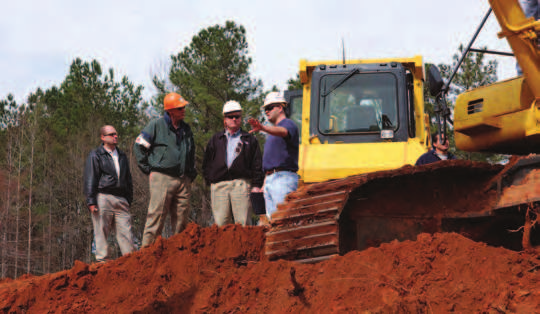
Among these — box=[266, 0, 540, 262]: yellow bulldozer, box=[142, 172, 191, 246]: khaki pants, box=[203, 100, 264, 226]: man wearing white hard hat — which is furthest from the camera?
box=[203, 100, 264, 226]: man wearing white hard hat

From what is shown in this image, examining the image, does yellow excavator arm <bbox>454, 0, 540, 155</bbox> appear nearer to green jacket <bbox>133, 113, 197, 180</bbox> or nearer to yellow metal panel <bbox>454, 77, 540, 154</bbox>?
yellow metal panel <bbox>454, 77, 540, 154</bbox>

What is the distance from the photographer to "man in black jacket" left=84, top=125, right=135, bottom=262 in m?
8.55

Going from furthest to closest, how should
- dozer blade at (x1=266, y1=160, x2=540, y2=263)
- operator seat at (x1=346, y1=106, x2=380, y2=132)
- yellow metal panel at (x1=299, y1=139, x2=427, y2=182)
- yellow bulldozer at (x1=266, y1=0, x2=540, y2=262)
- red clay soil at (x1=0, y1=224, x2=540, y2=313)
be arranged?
operator seat at (x1=346, y1=106, x2=380, y2=132)
yellow metal panel at (x1=299, y1=139, x2=427, y2=182)
dozer blade at (x1=266, y1=160, x2=540, y2=263)
yellow bulldozer at (x1=266, y1=0, x2=540, y2=262)
red clay soil at (x1=0, y1=224, x2=540, y2=313)

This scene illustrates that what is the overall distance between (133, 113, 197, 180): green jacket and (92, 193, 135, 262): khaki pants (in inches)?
24.3

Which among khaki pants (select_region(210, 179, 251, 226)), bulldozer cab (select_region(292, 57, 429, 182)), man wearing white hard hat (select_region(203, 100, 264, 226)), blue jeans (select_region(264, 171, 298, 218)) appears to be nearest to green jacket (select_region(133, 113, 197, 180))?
man wearing white hard hat (select_region(203, 100, 264, 226))

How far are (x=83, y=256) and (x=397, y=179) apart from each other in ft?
119

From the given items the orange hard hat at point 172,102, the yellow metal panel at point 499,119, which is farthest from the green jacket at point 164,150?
the yellow metal panel at point 499,119

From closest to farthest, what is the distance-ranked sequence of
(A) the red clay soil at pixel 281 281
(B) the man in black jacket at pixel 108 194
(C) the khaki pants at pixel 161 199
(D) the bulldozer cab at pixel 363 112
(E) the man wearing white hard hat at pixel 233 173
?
(A) the red clay soil at pixel 281 281
(D) the bulldozer cab at pixel 363 112
(C) the khaki pants at pixel 161 199
(E) the man wearing white hard hat at pixel 233 173
(B) the man in black jacket at pixel 108 194

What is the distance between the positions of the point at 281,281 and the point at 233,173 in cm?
345

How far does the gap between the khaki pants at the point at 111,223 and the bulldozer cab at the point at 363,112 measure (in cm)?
232

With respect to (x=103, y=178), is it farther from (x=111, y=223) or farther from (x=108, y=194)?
(x=111, y=223)

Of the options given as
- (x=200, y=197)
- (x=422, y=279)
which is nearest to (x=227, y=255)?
(x=422, y=279)

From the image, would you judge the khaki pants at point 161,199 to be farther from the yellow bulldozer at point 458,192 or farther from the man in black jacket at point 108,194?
the yellow bulldozer at point 458,192

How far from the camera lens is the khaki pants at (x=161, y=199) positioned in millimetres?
8312
